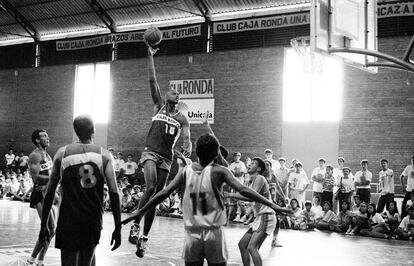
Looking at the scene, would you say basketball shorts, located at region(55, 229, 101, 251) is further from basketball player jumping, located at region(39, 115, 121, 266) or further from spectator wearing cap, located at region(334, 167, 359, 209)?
spectator wearing cap, located at region(334, 167, 359, 209)

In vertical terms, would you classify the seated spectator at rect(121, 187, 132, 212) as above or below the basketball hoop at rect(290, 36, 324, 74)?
below

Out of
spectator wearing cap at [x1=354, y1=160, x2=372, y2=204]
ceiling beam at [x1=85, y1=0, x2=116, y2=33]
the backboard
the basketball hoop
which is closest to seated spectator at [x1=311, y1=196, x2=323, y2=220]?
spectator wearing cap at [x1=354, y1=160, x2=372, y2=204]

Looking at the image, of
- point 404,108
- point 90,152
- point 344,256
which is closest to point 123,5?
point 404,108

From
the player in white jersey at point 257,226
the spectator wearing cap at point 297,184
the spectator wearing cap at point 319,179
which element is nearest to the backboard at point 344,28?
the player in white jersey at point 257,226

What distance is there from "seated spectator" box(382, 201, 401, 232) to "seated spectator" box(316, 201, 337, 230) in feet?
4.66

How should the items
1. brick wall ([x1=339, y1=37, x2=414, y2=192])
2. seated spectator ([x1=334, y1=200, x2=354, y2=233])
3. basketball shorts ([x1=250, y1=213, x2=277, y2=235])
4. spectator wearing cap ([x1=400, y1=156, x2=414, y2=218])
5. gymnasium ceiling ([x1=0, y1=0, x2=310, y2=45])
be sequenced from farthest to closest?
gymnasium ceiling ([x1=0, y1=0, x2=310, y2=45]) → brick wall ([x1=339, y1=37, x2=414, y2=192]) → spectator wearing cap ([x1=400, y1=156, x2=414, y2=218]) → seated spectator ([x1=334, y1=200, x2=354, y2=233]) → basketball shorts ([x1=250, y1=213, x2=277, y2=235])

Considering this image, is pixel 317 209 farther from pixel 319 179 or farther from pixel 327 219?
pixel 319 179

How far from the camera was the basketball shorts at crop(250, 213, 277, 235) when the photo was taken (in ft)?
24.7

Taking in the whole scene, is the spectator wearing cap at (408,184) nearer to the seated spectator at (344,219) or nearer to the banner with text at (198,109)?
the seated spectator at (344,219)

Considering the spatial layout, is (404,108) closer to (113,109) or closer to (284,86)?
(284,86)

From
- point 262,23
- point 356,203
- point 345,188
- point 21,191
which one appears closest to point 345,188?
point 345,188

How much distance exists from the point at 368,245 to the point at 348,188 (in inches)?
153

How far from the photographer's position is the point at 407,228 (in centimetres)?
1431

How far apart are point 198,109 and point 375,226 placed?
9734 mm
